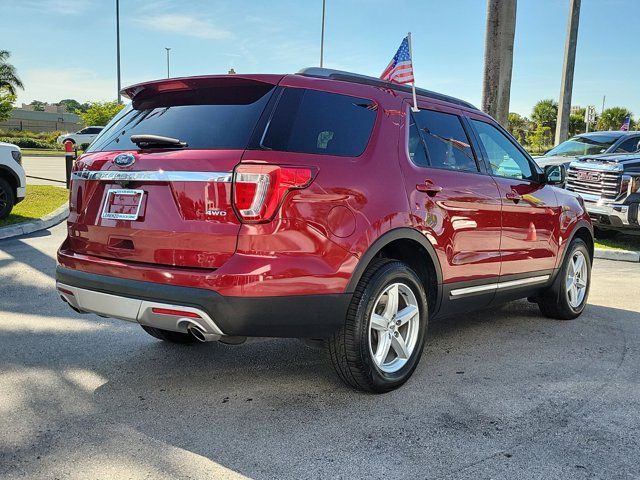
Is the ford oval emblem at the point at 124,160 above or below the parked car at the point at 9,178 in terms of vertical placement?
above

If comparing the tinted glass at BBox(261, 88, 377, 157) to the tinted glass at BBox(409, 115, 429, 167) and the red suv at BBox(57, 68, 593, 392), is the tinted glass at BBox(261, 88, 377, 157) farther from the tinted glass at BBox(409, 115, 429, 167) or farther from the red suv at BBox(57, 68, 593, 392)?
the tinted glass at BBox(409, 115, 429, 167)

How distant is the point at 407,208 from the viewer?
3.88 metres

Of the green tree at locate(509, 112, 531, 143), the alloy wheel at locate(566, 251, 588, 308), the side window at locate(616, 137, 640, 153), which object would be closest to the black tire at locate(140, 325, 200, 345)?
the alloy wheel at locate(566, 251, 588, 308)

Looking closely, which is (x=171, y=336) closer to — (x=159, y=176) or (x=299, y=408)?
(x=299, y=408)

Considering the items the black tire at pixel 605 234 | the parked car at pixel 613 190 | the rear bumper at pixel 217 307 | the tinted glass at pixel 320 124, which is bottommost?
the black tire at pixel 605 234

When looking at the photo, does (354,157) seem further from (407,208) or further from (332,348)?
(332,348)

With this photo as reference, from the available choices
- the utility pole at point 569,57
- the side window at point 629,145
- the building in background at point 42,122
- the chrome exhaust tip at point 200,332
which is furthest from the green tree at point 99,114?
the chrome exhaust tip at point 200,332

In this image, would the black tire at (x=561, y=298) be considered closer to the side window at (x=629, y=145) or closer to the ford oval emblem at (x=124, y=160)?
the ford oval emblem at (x=124, y=160)

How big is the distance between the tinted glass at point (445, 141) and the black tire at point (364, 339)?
93 cm

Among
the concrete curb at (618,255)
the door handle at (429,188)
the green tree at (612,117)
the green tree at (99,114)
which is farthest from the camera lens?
the green tree at (612,117)

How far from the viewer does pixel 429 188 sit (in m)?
4.09

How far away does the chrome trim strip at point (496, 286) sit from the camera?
175 inches

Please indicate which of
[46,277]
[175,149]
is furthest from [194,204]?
[46,277]

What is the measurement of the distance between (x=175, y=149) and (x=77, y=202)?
0.86 m
